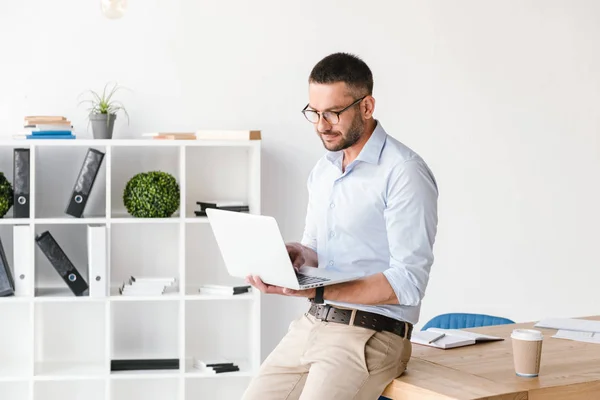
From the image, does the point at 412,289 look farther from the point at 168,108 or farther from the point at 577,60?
the point at 577,60

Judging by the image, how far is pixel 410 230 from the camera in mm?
2363

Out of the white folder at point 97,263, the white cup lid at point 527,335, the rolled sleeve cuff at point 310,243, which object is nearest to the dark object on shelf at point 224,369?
the white folder at point 97,263

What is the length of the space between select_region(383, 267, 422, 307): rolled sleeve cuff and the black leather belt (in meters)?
0.09

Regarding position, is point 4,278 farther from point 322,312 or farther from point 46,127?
point 322,312

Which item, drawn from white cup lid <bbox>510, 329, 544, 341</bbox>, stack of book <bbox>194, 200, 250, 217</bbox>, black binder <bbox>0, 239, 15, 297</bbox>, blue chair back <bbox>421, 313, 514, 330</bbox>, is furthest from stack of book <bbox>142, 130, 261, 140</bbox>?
white cup lid <bbox>510, 329, 544, 341</bbox>

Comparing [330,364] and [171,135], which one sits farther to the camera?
[171,135]

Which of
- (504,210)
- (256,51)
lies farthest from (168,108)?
(504,210)

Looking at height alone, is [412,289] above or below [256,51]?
below

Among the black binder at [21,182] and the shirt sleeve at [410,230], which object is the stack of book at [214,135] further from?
the shirt sleeve at [410,230]

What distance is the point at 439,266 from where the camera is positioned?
4590 millimetres

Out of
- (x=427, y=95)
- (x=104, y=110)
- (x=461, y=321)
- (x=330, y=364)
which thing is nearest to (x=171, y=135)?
(x=104, y=110)

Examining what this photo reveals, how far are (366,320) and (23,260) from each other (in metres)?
2.14

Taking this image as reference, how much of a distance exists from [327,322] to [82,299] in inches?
73.9

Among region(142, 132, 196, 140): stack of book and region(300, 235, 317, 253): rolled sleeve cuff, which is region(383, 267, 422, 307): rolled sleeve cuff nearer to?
region(300, 235, 317, 253): rolled sleeve cuff
